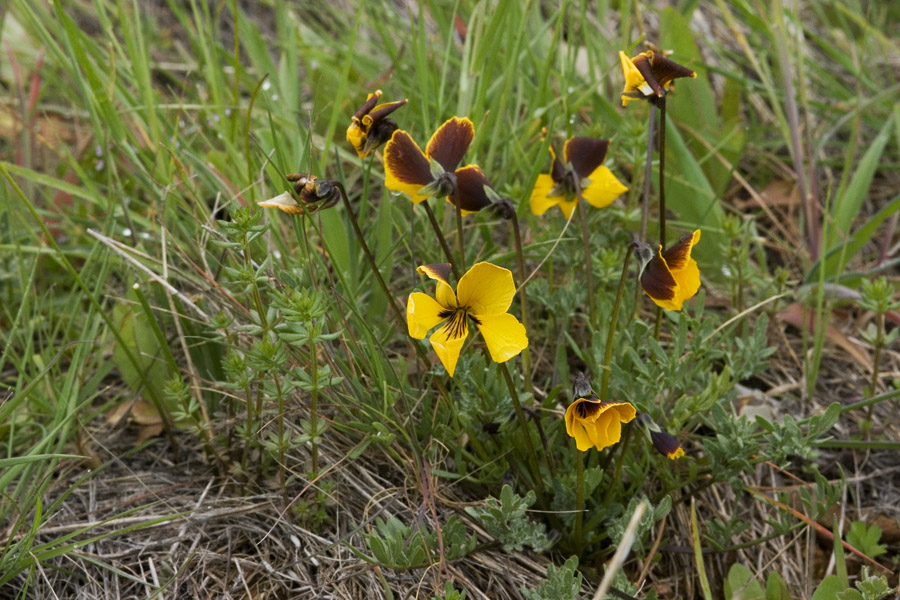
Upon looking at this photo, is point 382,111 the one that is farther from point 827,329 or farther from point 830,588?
point 827,329

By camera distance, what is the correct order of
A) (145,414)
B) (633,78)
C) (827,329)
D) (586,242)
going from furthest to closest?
(827,329) → (145,414) → (586,242) → (633,78)

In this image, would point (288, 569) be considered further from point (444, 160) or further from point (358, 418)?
point (444, 160)

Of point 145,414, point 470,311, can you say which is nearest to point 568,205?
point 470,311

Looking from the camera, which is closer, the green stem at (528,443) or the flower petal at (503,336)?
the flower petal at (503,336)

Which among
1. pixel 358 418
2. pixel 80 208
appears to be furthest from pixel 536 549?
pixel 80 208

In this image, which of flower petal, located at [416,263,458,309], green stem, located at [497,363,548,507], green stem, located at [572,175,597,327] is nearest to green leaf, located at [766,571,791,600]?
green stem, located at [497,363,548,507]

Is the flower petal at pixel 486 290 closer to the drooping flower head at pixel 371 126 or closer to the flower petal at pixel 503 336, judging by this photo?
the flower petal at pixel 503 336

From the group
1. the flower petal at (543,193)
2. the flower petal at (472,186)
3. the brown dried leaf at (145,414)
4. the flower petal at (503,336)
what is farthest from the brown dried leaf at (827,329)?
the brown dried leaf at (145,414)
